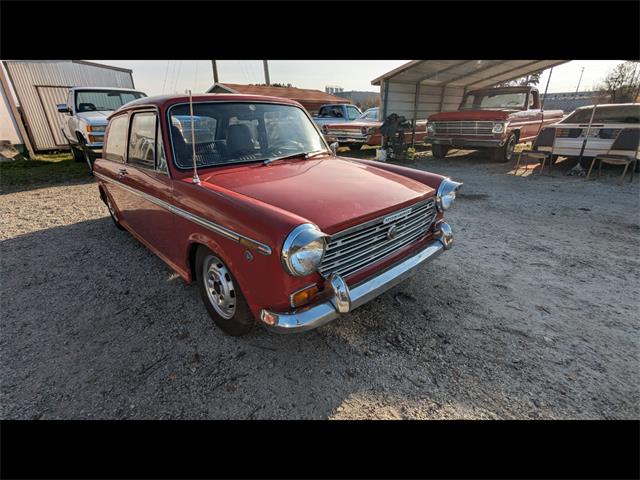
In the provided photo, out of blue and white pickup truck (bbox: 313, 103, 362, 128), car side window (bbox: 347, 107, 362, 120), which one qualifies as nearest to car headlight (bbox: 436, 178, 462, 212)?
blue and white pickup truck (bbox: 313, 103, 362, 128)

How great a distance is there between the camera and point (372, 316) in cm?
287

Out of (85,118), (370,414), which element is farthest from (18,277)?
(85,118)

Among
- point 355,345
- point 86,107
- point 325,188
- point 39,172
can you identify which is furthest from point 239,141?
point 39,172

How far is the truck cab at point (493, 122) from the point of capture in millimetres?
9406

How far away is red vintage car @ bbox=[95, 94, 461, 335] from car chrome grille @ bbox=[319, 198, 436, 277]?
1 centimetres

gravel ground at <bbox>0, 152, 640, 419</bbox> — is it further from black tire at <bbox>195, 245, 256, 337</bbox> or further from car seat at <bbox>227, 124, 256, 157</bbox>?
car seat at <bbox>227, 124, 256, 157</bbox>

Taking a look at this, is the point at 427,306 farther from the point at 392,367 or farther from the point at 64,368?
the point at 64,368

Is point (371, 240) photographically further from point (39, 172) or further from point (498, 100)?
point (39, 172)

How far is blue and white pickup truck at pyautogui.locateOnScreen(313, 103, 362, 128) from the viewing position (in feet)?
42.3

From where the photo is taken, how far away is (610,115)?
28.2 ft

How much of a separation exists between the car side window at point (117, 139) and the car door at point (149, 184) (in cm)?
24

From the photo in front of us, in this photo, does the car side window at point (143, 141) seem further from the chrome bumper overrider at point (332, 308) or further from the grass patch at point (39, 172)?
the grass patch at point (39, 172)

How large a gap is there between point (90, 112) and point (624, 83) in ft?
108

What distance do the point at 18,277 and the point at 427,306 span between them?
4.55 m
